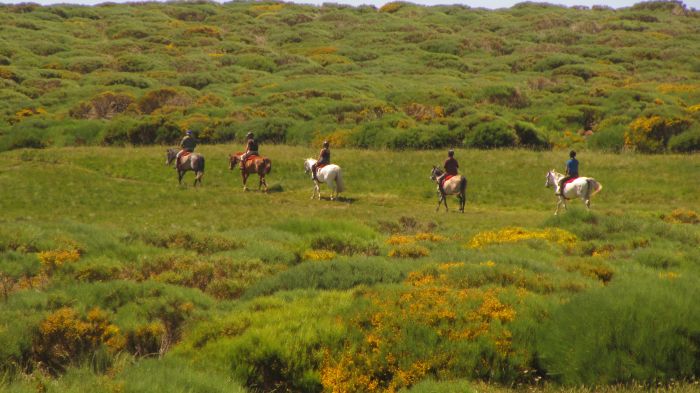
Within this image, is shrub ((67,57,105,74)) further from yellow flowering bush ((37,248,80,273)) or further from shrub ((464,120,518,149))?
yellow flowering bush ((37,248,80,273))

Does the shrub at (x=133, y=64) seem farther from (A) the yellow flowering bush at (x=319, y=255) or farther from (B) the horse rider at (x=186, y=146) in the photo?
(A) the yellow flowering bush at (x=319, y=255)

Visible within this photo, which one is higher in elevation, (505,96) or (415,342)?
(505,96)

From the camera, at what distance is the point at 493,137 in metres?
39.4

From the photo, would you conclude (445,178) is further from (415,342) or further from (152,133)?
(152,133)

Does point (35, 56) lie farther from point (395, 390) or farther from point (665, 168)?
point (395, 390)

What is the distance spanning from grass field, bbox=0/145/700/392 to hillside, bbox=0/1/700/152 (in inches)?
851

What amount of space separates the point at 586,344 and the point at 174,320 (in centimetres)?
622

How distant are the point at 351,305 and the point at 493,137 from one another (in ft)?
103

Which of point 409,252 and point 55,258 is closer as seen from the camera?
point 55,258

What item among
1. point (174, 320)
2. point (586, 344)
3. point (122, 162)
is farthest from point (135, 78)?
point (586, 344)

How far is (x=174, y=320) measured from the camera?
10.1 meters

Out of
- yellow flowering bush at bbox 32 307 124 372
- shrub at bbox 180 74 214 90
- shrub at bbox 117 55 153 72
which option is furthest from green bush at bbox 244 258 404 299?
shrub at bbox 117 55 153 72

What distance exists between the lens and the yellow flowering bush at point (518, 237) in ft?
53.8

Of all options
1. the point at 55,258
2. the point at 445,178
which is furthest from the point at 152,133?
the point at 55,258
